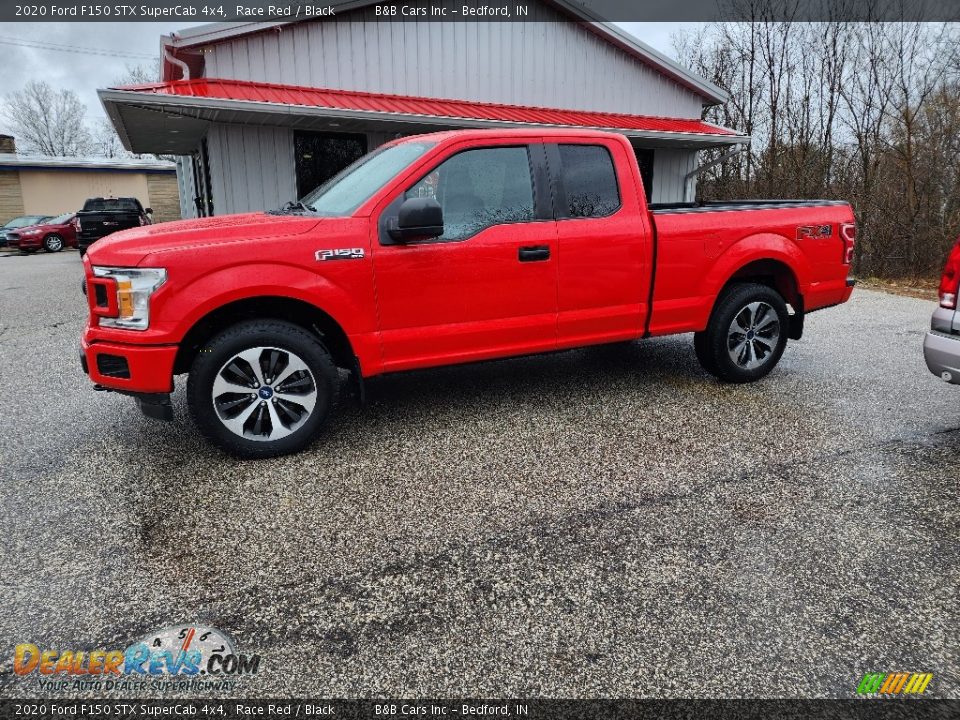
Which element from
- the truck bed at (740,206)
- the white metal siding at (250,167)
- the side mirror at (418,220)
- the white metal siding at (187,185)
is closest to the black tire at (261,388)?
the side mirror at (418,220)

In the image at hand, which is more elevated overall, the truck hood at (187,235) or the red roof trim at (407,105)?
the red roof trim at (407,105)

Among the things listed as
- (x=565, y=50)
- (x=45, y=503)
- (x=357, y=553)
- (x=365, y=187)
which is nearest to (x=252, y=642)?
(x=357, y=553)

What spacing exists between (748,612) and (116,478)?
11.2 ft

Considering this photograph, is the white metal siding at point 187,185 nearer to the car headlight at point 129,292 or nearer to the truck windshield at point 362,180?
the truck windshield at point 362,180

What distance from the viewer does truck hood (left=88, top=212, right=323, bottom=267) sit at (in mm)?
3664

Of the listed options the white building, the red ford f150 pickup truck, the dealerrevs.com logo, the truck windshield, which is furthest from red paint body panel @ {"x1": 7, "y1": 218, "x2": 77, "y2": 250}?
the dealerrevs.com logo

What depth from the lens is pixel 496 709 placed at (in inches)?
81.2

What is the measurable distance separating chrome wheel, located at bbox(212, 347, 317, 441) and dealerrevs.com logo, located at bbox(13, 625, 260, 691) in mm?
1690

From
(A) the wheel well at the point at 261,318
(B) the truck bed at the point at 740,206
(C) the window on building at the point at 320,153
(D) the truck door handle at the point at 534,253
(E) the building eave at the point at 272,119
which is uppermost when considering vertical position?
(E) the building eave at the point at 272,119

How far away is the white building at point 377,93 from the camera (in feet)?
35.0

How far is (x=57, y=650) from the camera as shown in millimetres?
2326

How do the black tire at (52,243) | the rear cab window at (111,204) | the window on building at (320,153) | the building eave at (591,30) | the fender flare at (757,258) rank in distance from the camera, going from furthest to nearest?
the black tire at (52,243) → the rear cab window at (111,204) → the window on building at (320,153) → the building eave at (591,30) → the fender flare at (757,258)

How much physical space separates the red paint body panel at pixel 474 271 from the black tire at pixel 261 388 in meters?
0.20

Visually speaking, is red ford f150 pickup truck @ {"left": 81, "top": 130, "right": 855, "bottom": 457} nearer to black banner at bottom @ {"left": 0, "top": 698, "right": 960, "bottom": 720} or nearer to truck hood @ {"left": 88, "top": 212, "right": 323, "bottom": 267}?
truck hood @ {"left": 88, "top": 212, "right": 323, "bottom": 267}
